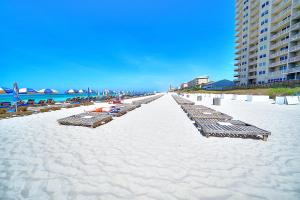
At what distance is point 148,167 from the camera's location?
339 centimetres

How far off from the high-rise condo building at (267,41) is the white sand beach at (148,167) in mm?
43013

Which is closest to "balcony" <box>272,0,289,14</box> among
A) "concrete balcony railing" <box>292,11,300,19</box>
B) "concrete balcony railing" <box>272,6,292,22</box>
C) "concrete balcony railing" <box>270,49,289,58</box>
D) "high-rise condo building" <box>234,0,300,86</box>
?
"high-rise condo building" <box>234,0,300,86</box>

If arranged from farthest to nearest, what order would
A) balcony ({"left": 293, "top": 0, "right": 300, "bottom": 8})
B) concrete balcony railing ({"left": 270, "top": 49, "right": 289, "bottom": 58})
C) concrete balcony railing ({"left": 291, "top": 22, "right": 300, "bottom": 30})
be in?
concrete balcony railing ({"left": 270, "top": 49, "right": 289, "bottom": 58})
balcony ({"left": 293, "top": 0, "right": 300, "bottom": 8})
concrete balcony railing ({"left": 291, "top": 22, "right": 300, "bottom": 30})

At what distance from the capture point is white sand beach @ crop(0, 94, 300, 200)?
2545 millimetres

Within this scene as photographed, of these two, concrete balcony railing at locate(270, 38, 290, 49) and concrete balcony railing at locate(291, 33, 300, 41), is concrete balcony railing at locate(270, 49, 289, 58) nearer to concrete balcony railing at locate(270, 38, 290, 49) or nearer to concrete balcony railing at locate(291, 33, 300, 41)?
concrete balcony railing at locate(270, 38, 290, 49)

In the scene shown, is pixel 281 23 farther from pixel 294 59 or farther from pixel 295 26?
pixel 294 59

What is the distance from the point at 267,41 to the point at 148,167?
58082 millimetres

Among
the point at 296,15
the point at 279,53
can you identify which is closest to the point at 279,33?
the point at 296,15

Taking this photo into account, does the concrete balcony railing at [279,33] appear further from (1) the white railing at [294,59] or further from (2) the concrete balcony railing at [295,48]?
(1) the white railing at [294,59]

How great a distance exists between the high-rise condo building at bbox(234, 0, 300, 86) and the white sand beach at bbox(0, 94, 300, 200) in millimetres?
43013

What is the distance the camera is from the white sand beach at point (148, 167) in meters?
2.54

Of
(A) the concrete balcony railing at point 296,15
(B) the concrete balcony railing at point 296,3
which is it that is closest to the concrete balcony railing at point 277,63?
(A) the concrete balcony railing at point 296,15

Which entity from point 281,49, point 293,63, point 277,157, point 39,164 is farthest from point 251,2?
point 39,164

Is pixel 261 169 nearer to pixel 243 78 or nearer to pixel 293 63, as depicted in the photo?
pixel 293 63
